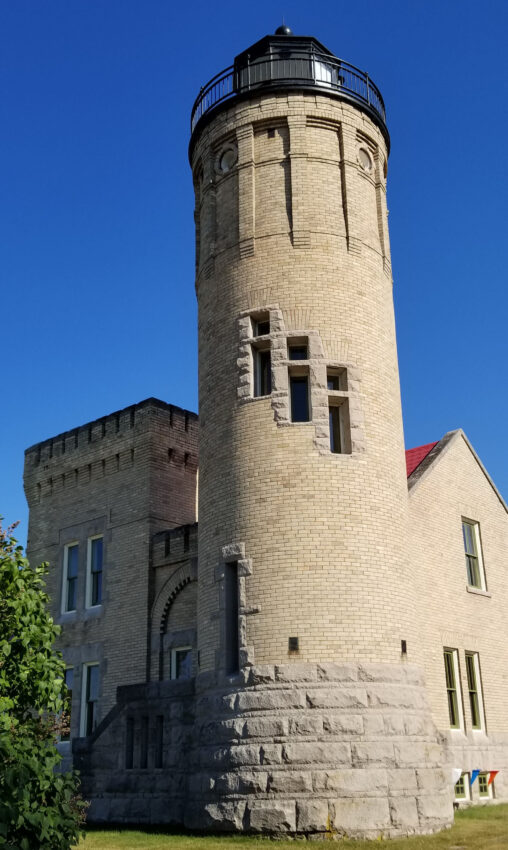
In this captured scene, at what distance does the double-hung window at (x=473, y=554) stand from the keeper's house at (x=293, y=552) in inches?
3.3

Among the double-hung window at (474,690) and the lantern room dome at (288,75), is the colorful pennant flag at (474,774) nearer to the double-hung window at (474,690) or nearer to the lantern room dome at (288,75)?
the double-hung window at (474,690)

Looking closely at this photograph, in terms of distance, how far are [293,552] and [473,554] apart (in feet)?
30.3

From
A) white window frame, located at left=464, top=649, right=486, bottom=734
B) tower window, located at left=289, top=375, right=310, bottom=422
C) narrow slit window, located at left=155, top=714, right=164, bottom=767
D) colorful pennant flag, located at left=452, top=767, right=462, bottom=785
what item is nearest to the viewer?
tower window, located at left=289, top=375, right=310, bottom=422

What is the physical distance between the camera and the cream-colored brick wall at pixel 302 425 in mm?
16469

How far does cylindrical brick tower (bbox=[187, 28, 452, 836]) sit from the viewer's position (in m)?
15.5

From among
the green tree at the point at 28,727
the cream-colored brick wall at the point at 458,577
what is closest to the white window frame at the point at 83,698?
the cream-colored brick wall at the point at 458,577

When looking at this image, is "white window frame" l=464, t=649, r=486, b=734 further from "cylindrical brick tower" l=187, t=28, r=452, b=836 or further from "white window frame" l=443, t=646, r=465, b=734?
"cylindrical brick tower" l=187, t=28, r=452, b=836

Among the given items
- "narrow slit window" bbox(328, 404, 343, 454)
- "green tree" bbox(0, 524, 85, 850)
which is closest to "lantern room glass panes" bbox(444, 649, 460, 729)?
"narrow slit window" bbox(328, 404, 343, 454)

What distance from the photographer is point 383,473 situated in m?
18.0

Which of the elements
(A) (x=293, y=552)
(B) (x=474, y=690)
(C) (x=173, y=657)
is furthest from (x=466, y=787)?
(A) (x=293, y=552)

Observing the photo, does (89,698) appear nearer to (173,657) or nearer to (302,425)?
(173,657)

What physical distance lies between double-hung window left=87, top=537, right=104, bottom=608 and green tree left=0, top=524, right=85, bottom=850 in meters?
11.7

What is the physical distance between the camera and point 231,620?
17.2 m

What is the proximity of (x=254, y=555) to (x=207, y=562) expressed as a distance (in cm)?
156
